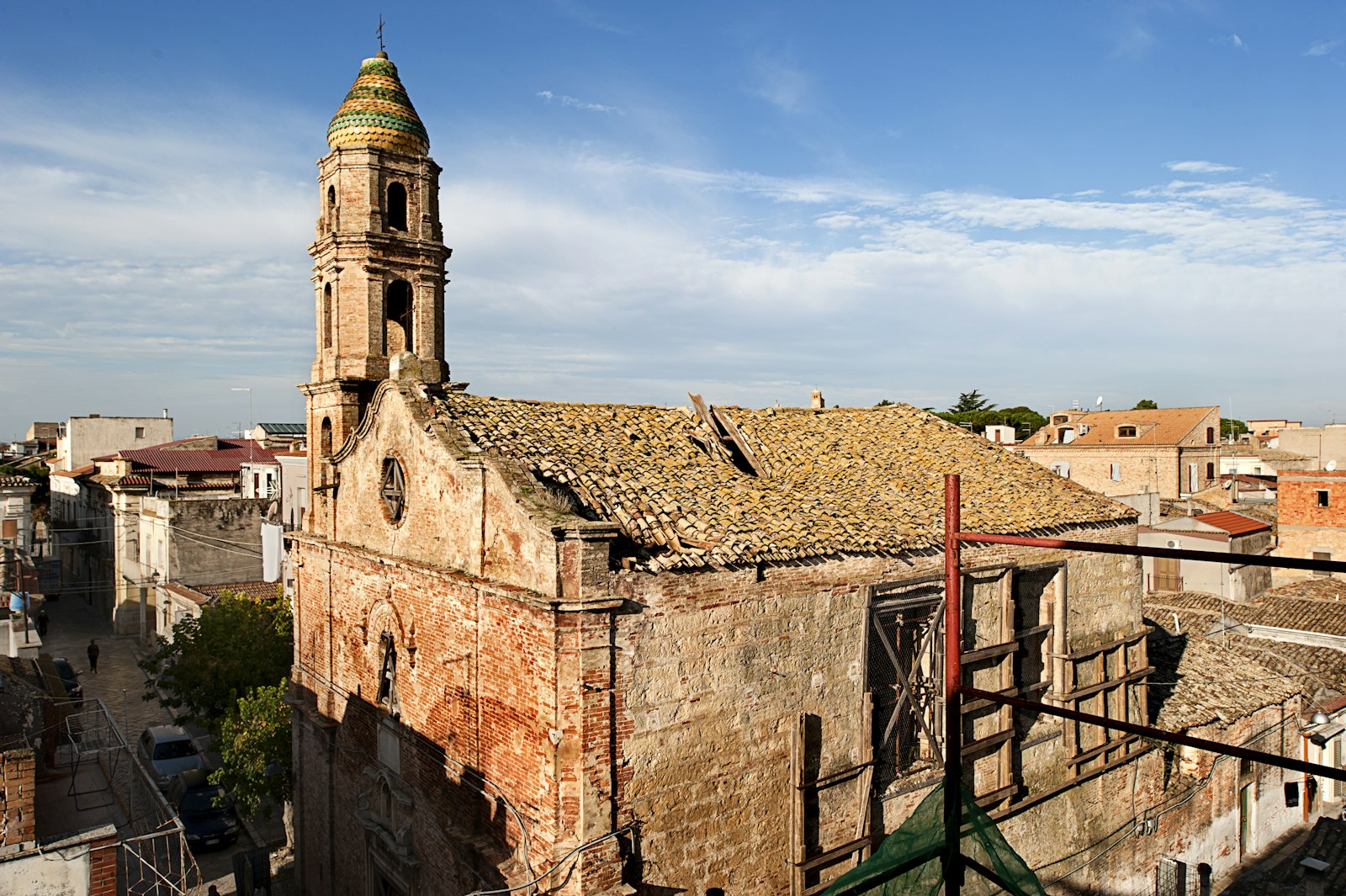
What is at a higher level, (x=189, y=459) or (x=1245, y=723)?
(x=189, y=459)

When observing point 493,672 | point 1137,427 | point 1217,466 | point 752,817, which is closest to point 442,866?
point 493,672

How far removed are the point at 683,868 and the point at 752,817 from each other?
1133 millimetres

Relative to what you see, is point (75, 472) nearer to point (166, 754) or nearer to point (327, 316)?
point (166, 754)

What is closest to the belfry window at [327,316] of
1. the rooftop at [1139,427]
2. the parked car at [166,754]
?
the parked car at [166,754]

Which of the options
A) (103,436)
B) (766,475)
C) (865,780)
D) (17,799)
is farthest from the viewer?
(103,436)

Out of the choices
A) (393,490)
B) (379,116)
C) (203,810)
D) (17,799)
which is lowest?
(203,810)

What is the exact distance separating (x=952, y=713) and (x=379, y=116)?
14.5m

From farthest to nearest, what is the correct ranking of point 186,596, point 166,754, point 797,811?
point 186,596 < point 166,754 < point 797,811

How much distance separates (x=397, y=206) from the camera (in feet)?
55.4

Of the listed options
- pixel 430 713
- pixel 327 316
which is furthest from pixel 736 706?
pixel 327 316

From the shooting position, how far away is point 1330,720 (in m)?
19.5

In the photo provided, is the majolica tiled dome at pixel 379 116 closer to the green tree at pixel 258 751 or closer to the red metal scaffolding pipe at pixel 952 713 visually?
the green tree at pixel 258 751

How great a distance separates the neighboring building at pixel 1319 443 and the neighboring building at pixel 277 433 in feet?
183

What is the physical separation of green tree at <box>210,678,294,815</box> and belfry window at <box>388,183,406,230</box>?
30.9ft
